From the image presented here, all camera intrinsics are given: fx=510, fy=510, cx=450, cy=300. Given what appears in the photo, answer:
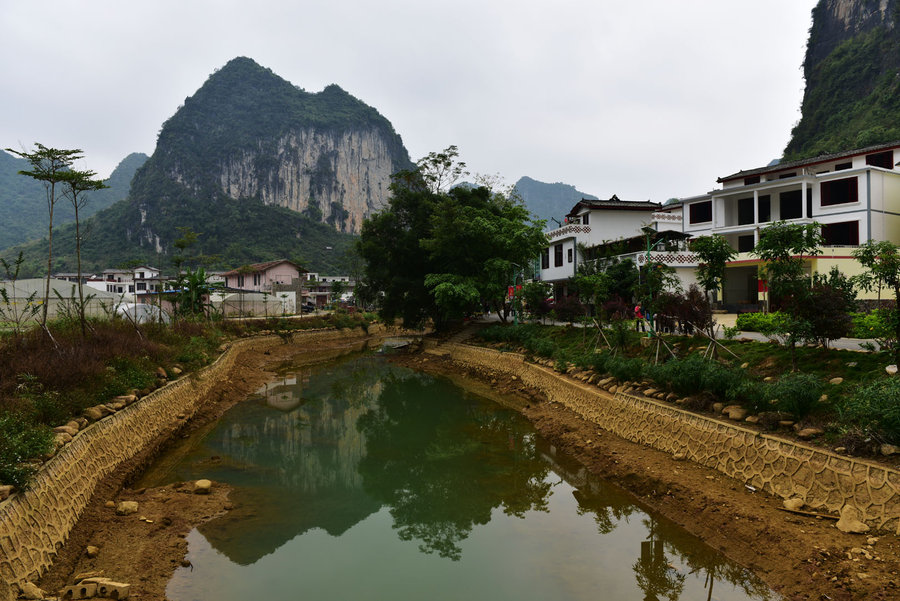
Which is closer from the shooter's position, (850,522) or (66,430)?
(850,522)

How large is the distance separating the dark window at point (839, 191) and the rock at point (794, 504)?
2410cm

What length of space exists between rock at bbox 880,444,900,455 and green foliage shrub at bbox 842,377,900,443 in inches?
5.7

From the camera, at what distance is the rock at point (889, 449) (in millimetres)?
6867

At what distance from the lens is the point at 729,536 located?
25.6ft

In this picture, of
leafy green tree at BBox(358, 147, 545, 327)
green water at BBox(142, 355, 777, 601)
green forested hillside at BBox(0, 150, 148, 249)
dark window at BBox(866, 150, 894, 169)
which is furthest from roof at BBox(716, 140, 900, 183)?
green forested hillside at BBox(0, 150, 148, 249)

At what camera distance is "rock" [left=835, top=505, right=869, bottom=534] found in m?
6.63

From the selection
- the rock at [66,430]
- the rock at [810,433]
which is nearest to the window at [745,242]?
the rock at [810,433]

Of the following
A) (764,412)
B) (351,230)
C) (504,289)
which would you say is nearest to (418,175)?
(504,289)

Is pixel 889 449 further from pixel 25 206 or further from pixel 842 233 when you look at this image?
pixel 25 206

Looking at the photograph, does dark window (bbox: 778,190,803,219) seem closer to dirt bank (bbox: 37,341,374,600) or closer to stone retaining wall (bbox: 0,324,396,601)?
dirt bank (bbox: 37,341,374,600)

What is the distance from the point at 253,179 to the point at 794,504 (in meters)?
129

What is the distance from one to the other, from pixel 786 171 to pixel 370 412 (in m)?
29.3

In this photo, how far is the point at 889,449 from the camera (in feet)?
22.7

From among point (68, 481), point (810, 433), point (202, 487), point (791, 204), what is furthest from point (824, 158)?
point (68, 481)
